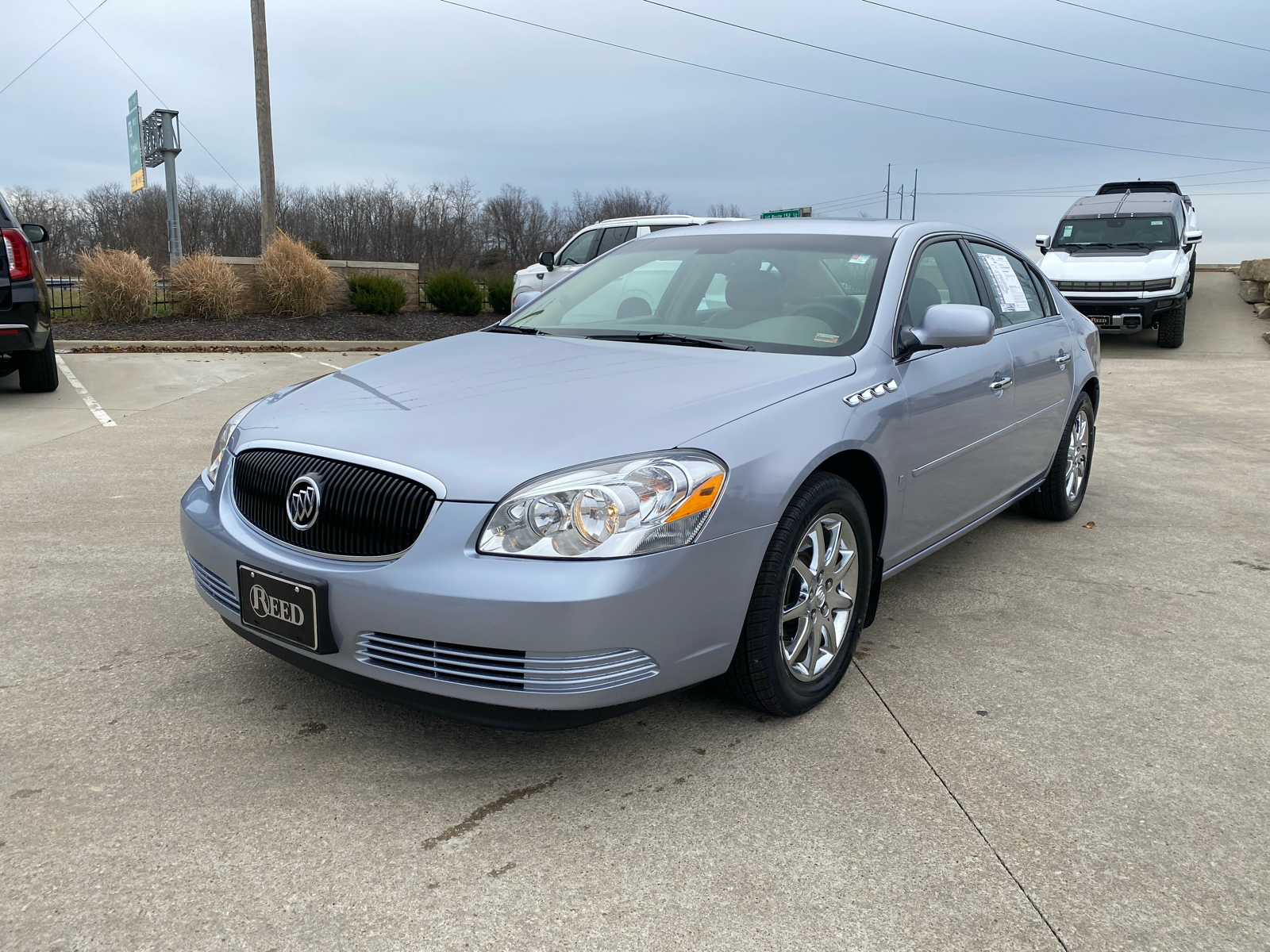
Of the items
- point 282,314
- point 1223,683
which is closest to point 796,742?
point 1223,683

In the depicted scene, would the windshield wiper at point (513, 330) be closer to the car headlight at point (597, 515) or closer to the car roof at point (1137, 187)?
the car headlight at point (597, 515)

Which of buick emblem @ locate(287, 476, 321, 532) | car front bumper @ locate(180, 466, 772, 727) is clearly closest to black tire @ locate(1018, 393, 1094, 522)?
car front bumper @ locate(180, 466, 772, 727)

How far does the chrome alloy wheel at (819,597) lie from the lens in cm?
290

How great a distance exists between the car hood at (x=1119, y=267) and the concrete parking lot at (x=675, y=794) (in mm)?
11632

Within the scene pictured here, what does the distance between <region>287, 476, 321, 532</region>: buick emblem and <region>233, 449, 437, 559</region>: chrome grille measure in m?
0.01

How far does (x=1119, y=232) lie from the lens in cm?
1565

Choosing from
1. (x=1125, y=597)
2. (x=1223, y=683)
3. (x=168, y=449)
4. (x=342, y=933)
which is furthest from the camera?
(x=168, y=449)

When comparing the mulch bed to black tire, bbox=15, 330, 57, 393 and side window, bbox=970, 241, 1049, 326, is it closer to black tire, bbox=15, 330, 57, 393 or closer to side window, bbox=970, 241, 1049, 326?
black tire, bbox=15, 330, 57, 393

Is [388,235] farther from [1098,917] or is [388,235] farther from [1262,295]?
[1098,917]

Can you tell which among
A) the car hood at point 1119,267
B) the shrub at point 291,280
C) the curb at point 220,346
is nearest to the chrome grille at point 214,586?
the curb at point 220,346

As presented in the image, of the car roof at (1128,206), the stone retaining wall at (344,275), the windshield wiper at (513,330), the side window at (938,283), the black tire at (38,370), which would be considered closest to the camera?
the side window at (938,283)

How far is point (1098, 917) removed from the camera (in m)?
2.10

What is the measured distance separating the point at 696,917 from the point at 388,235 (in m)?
59.0

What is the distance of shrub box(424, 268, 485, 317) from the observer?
19172 mm
